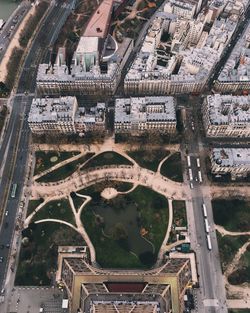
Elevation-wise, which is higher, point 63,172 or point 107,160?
point 107,160

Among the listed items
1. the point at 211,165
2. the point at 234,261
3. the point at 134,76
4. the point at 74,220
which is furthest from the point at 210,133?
the point at 74,220

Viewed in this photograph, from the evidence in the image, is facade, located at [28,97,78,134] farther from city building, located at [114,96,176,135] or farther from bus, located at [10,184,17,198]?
bus, located at [10,184,17,198]

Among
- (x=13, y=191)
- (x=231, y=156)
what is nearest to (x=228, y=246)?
(x=231, y=156)

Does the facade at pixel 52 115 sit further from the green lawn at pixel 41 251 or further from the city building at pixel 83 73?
the green lawn at pixel 41 251

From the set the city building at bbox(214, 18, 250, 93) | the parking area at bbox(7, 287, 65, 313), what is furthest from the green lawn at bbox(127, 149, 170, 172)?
the parking area at bbox(7, 287, 65, 313)

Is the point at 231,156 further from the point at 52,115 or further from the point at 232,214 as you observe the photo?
the point at 52,115

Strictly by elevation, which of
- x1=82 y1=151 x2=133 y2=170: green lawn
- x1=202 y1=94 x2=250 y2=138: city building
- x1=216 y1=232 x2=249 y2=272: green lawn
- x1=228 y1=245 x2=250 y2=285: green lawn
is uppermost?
x1=202 y1=94 x2=250 y2=138: city building
